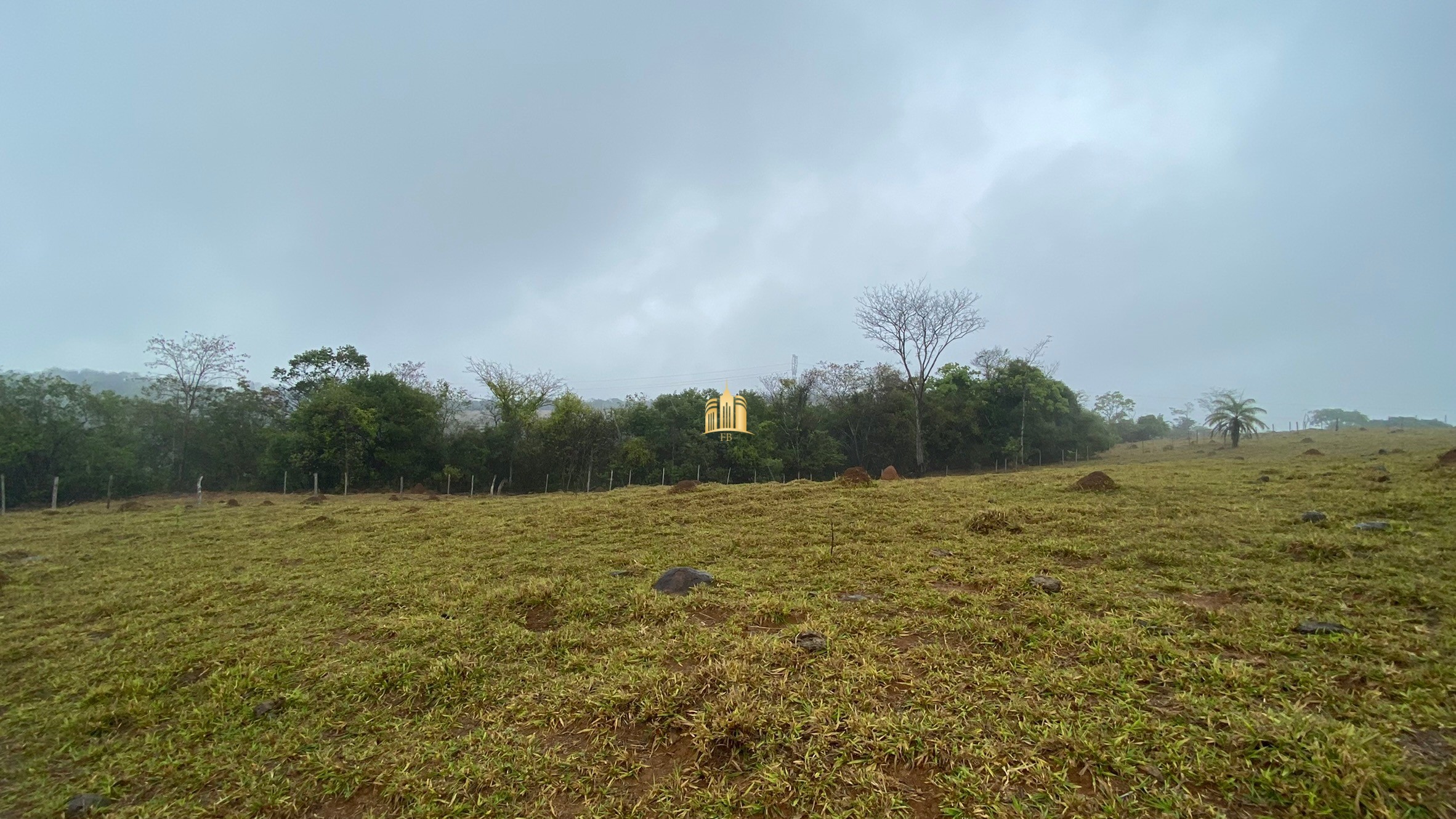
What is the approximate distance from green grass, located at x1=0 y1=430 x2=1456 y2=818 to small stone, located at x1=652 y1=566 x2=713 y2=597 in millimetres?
195

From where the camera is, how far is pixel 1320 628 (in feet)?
10.7

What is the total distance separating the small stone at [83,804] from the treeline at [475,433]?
2202cm

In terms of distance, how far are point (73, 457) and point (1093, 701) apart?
34.2 meters

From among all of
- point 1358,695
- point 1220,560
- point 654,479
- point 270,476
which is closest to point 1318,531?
point 1220,560

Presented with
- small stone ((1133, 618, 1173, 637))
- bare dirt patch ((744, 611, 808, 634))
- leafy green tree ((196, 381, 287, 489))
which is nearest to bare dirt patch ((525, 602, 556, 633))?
bare dirt patch ((744, 611, 808, 634))

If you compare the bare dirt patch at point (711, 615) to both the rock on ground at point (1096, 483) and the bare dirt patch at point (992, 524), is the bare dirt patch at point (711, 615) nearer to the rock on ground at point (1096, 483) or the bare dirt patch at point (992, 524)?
the bare dirt patch at point (992, 524)

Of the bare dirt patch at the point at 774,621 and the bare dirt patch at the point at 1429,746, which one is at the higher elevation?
the bare dirt patch at the point at 1429,746

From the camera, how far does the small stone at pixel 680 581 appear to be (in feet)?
16.3

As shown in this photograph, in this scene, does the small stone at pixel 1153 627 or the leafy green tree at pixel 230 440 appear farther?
the leafy green tree at pixel 230 440

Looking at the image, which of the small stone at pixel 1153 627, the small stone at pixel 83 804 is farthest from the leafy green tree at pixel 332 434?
the small stone at pixel 1153 627

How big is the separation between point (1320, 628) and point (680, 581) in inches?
176

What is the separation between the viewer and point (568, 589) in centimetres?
504

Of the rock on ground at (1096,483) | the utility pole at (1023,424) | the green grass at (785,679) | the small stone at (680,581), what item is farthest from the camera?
the utility pole at (1023,424)

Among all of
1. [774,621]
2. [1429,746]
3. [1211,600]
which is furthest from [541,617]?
[1211,600]
